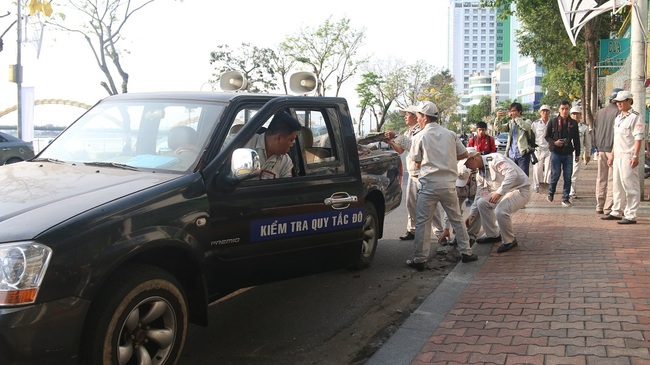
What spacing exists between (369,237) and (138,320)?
11.5ft

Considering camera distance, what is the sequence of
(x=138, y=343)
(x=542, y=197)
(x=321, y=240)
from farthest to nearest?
(x=542, y=197) < (x=321, y=240) < (x=138, y=343)

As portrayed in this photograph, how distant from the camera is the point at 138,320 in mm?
3244

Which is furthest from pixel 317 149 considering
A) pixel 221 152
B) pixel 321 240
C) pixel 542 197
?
pixel 542 197

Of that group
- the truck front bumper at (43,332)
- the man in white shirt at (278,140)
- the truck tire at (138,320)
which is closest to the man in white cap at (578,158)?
the man in white shirt at (278,140)

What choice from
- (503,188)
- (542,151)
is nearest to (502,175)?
A: (503,188)

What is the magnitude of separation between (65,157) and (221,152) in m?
1.28

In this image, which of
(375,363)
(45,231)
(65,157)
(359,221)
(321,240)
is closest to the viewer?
(45,231)

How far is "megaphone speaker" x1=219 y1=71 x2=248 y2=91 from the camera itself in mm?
6172

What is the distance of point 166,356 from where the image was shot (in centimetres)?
340

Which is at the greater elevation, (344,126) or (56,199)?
(344,126)

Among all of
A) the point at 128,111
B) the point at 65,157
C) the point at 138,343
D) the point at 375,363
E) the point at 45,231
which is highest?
the point at 128,111

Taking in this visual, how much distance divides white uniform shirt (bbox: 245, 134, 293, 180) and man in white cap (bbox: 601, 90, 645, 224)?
219 inches

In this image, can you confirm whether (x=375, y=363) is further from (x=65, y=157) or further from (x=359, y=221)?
(x=65, y=157)

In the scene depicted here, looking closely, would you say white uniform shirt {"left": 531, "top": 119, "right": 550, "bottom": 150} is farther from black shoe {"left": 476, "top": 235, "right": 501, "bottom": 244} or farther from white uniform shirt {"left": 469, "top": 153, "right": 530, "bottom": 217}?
white uniform shirt {"left": 469, "top": 153, "right": 530, "bottom": 217}
